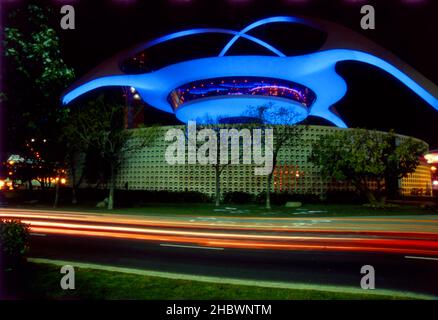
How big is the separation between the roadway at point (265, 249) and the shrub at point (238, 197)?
574 inches

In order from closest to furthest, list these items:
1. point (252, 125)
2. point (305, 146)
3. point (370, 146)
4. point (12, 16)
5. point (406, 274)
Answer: point (12, 16) → point (406, 274) → point (370, 146) → point (252, 125) → point (305, 146)

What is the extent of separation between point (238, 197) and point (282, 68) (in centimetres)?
1320

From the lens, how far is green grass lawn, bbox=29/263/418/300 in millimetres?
5793

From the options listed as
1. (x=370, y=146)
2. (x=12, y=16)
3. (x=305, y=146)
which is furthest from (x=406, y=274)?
(x=305, y=146)

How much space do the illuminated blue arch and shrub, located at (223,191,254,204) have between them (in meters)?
11.4

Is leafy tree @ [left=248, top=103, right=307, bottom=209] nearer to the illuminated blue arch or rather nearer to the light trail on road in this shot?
the illuminated blue arch

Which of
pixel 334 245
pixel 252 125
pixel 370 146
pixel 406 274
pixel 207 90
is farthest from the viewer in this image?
pixel 207 90

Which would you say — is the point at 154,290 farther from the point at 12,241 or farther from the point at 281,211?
the point at 281,211

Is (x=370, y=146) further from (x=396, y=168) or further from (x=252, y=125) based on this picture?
(x=252, y=125)

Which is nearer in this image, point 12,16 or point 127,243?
point 12,16

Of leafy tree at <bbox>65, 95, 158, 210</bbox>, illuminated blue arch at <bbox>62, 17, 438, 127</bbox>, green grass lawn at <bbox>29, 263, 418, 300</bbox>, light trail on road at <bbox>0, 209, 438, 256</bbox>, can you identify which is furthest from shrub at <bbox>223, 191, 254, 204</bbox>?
green grass lawn at <bbox>29, 263, 418, 300</bbox>

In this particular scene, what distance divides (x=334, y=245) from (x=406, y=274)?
326 cm

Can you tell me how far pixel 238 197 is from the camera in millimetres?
29703
